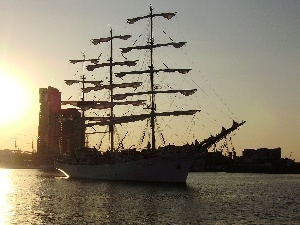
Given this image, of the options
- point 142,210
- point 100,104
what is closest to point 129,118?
point 100,104

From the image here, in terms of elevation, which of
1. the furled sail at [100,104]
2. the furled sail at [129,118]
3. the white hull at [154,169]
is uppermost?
the furled sail at [100,104]

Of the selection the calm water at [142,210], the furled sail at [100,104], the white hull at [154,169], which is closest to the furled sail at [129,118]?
the furled sail at [100,104]

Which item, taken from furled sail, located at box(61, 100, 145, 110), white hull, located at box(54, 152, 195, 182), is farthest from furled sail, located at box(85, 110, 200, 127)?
white hull, located at box(54, 152, 195, 182)

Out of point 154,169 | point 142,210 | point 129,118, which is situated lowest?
point 142,210

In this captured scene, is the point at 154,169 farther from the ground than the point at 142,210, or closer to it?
farther from the ground

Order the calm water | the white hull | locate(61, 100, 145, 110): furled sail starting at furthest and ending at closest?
locate(61, 100, 145, 110): furled sail, the white hull, the calm water

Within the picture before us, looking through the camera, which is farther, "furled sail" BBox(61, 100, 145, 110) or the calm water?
"furled sail" BBox(61, 100, 145, 110)

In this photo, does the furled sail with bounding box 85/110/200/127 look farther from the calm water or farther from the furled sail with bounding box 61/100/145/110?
the calm water

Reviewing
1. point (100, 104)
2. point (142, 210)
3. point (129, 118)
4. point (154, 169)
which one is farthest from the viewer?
point (100, 104)

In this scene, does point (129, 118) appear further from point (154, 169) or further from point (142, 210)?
point (142, 210)

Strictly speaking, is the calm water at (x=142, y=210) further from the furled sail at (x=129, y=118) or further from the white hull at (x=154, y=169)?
the furled sail at (x=129, y=118)

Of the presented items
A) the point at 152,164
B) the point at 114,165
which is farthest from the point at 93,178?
the point at 152,164

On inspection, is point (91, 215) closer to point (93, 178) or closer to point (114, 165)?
point (114, 165)

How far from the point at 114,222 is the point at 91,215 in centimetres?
538
